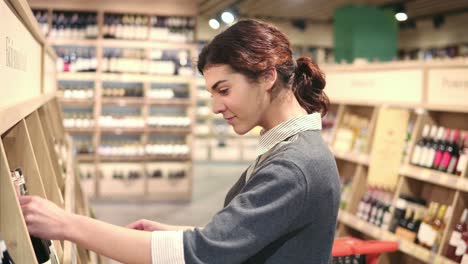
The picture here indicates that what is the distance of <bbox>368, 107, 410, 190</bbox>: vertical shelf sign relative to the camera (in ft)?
14.7

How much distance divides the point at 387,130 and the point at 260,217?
3453mm

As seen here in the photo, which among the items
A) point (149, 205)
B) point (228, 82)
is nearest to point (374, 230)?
point (228, 82)

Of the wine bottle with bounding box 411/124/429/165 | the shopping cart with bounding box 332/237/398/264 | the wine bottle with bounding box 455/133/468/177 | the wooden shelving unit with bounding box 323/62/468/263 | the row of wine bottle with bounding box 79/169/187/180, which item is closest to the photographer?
the shopping cart with bounding box 332/237/398/264

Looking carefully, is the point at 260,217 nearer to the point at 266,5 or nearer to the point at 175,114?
the point at 175,114

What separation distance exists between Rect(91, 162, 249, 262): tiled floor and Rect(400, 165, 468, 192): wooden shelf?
151 inches

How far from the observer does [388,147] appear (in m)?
4.59

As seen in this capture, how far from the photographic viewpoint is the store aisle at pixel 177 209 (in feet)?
26.2

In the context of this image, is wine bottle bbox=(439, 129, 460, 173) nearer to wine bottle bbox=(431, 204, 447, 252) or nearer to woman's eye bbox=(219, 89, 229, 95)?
wine bottle bbox=(431, 204, 447, 252)

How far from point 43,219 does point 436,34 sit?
13.1m

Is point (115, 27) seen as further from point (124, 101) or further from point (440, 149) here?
point (440, 149)

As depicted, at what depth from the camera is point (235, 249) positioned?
1.36 meters

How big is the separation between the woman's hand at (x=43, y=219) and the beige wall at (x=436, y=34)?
39.6 ft

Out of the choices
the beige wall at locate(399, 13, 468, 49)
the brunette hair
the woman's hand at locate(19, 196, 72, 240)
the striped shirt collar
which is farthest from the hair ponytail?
the beige wall at locate(399, 13, 468, 49)

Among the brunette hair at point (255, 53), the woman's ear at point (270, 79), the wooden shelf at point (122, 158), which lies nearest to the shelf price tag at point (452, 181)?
the brunette hair at point (255, 53)
